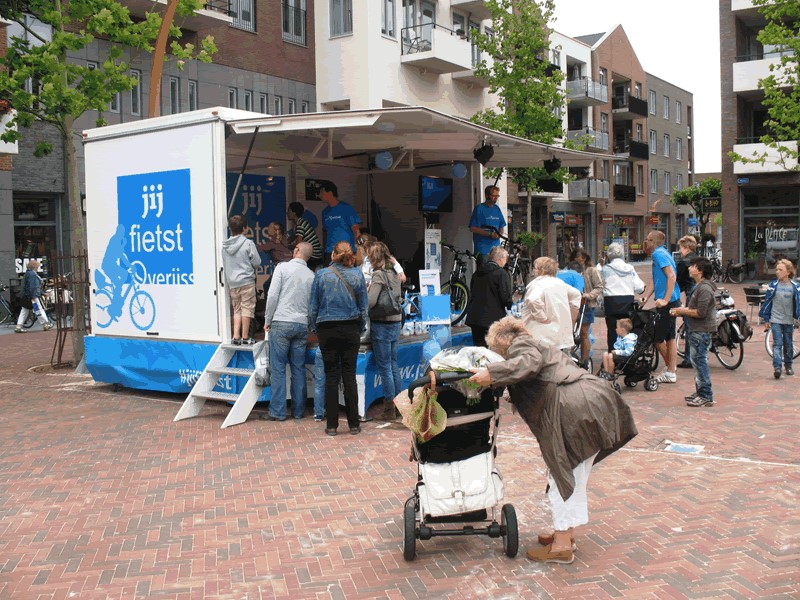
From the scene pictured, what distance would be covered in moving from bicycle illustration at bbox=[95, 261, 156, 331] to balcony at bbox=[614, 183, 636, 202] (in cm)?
4505

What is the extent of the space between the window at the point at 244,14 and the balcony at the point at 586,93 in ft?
75.2

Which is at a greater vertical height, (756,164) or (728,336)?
(756,164)

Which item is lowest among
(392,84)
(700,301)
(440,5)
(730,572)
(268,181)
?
(730,572)

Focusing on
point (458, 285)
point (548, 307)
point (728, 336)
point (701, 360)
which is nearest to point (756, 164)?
point (728, 336)

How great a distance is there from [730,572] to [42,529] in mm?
4325

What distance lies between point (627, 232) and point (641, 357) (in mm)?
46417

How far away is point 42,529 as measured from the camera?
5.70m

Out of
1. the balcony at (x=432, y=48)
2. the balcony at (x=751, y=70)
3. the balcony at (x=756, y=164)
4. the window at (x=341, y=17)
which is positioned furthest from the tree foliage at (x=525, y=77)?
the balcony at (x=751, y=70)

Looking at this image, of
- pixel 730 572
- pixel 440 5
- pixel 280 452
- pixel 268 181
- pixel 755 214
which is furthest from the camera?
pixel 755 214

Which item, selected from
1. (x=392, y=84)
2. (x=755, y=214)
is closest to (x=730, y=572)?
(x=392, y=84)

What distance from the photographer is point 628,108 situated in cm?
5153

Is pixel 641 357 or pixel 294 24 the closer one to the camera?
pixel 641 357

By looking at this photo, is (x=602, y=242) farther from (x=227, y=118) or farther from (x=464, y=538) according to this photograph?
(x=464, y=538)

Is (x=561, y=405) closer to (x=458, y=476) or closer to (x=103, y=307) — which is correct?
(x=458, y=476)
